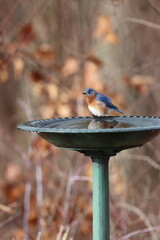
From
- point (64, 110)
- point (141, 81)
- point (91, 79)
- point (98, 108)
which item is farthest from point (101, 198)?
point (141, 81)

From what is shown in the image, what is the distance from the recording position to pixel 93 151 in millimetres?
1809

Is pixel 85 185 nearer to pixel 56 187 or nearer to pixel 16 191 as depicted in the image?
pixel 56 187

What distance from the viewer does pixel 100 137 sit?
163 cm

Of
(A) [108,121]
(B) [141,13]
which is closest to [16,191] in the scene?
(B) [141,13]

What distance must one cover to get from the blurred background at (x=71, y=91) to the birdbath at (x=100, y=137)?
1.38m

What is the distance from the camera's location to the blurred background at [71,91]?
147 inches

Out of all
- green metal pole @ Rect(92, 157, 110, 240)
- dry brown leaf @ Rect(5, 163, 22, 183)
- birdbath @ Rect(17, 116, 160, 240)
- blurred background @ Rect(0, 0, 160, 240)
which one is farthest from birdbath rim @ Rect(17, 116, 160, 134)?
dry brown leaf @ Rect(5, 163, 22, 183)

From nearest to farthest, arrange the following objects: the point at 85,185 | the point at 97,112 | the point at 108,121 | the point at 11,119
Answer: the point at 108,121, the point at 97,112, the point at 85,185, the point at 11,119

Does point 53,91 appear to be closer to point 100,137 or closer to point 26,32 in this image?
→ point 26,32

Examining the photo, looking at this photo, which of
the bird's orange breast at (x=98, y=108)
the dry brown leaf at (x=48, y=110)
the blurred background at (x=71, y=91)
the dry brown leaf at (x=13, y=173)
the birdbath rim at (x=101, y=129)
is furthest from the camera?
the dry brown leaf at (x=13, y=173)

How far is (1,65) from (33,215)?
1448 mm

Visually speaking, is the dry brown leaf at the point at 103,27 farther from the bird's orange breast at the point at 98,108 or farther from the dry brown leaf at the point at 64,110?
the bird's orange breast at the point at 98,108

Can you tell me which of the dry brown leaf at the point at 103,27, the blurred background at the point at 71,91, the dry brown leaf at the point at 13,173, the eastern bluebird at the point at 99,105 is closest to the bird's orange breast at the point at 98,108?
the eastern bluebird at the point at 99,105

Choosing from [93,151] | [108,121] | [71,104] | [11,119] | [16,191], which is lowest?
[93,151]
